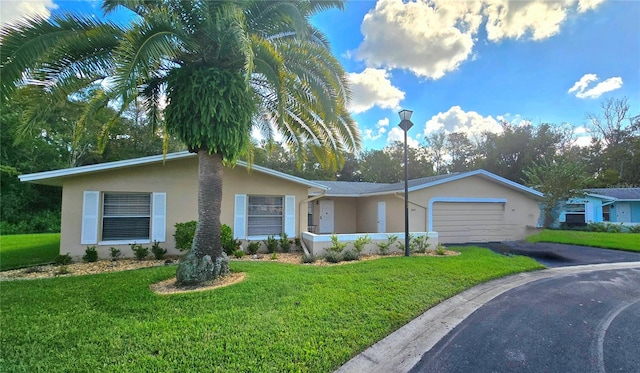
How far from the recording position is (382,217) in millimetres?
14414

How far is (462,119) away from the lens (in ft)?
84.6

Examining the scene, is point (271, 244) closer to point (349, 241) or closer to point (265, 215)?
point (265, 215)

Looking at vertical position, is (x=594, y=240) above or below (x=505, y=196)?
below

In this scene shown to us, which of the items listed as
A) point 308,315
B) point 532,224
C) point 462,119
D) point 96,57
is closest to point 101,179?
point 96,57

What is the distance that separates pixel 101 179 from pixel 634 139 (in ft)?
139

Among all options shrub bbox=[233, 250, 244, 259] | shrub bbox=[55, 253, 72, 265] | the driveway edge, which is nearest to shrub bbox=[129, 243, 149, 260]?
shrub bbox=[55, 253, 72, 265]

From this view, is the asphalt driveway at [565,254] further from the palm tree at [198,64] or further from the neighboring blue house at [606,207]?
the neighboring blue house at [606,207]

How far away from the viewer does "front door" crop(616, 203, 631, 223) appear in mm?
19500

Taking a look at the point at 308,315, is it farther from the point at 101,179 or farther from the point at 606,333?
the point at 101,179

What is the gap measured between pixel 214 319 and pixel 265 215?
7.08m

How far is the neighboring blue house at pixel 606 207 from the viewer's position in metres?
19.2

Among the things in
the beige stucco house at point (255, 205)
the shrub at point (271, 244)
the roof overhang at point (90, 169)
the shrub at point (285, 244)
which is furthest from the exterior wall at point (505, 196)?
the roof overhang at point (90, 169)

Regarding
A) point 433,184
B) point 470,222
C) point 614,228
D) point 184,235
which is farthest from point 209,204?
point 614,228

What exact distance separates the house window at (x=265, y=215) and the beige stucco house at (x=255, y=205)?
4 cm
